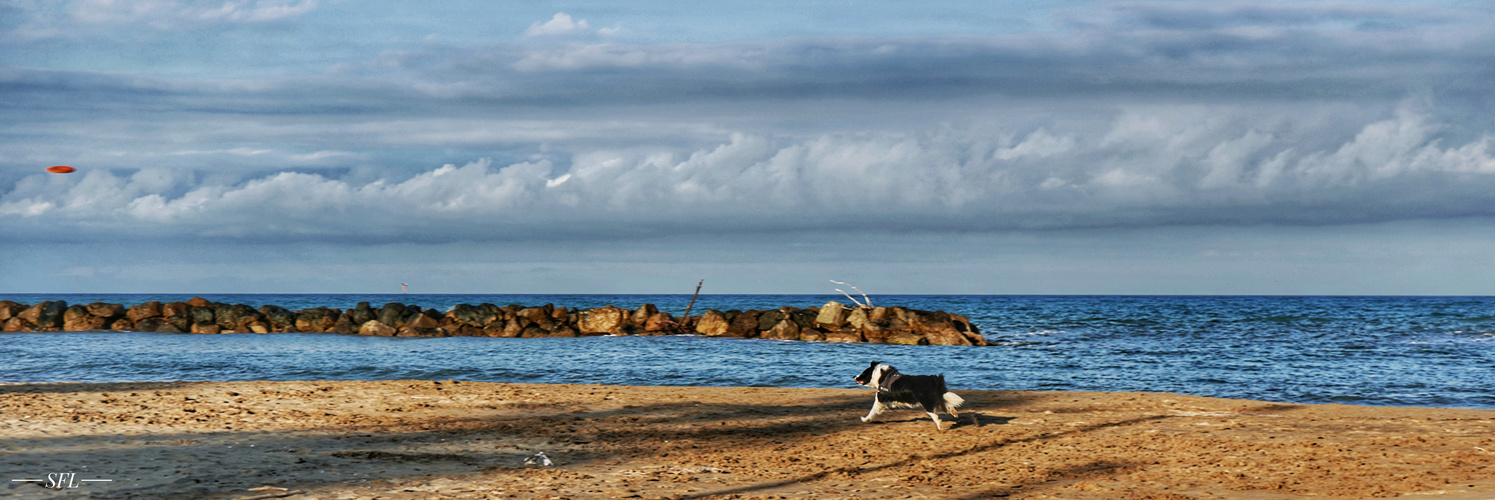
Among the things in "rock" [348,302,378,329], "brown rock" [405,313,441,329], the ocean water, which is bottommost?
the ocean water

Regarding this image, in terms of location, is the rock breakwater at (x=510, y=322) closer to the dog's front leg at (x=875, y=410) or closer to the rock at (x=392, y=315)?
the rock at (x=392, y=315)

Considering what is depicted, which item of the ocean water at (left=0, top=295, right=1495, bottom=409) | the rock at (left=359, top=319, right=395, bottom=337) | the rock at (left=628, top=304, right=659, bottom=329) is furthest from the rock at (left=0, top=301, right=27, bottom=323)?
the rock at (left=628, top=304, right=659, bottom=329)

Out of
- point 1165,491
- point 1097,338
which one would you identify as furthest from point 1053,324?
point 1165,491

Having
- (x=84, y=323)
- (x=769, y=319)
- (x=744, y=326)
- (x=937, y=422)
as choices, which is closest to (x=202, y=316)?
(x=84, y=323)

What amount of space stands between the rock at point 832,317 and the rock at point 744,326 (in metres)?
2.72

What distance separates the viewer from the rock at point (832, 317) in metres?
38.2

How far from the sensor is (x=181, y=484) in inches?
343

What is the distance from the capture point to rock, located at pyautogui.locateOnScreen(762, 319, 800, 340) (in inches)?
1519

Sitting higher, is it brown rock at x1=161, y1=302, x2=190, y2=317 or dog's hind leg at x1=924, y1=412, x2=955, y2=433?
brown rock at x1=161, y1=302, x2=190, y2=317

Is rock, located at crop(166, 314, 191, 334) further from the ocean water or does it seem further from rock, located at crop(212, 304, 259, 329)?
the ocean water

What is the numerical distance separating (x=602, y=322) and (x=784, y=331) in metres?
8.18

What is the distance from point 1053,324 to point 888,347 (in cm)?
2128

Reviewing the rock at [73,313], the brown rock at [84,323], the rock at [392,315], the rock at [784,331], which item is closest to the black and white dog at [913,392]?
the rock at [784,331]

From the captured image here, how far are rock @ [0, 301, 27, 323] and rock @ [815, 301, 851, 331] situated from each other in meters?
36.6
